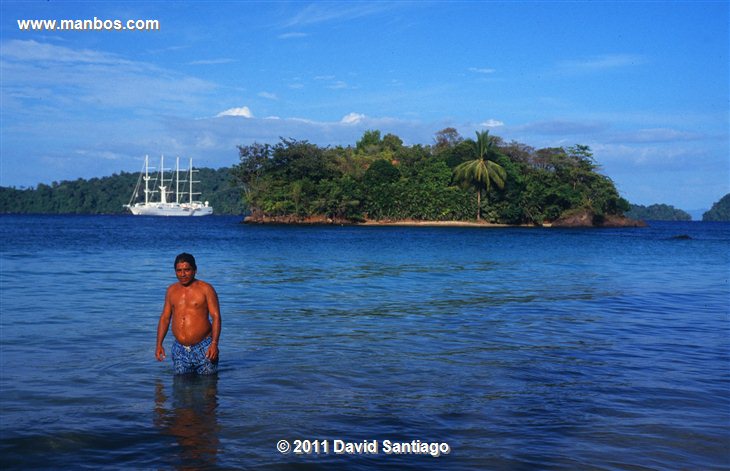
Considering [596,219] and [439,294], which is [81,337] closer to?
[439,294]

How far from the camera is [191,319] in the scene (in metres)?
7.64

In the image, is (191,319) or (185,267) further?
(191,319)

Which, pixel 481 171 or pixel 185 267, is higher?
pixel 481 171

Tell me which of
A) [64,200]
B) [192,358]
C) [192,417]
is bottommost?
[192,417]

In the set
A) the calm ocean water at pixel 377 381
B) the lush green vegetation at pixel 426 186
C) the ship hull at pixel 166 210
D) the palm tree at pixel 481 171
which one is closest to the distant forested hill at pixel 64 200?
the ship hull at pixel 166 210

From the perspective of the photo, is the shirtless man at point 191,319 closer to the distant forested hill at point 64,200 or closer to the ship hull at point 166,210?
the ship hull at point 166,210

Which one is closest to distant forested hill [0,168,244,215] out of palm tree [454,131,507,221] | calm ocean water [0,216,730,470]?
palm tree [454,131,507,221]

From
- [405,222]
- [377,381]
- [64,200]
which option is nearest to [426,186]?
[405,222]

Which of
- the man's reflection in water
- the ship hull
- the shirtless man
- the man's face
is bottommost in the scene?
the man's reflection in water

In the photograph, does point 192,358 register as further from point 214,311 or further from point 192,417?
point 192,417

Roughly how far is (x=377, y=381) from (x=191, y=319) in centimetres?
242

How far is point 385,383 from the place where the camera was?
26.8 ft

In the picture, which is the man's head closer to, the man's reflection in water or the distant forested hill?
the man's reflection in water

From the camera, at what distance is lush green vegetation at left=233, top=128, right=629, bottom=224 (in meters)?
81.8
